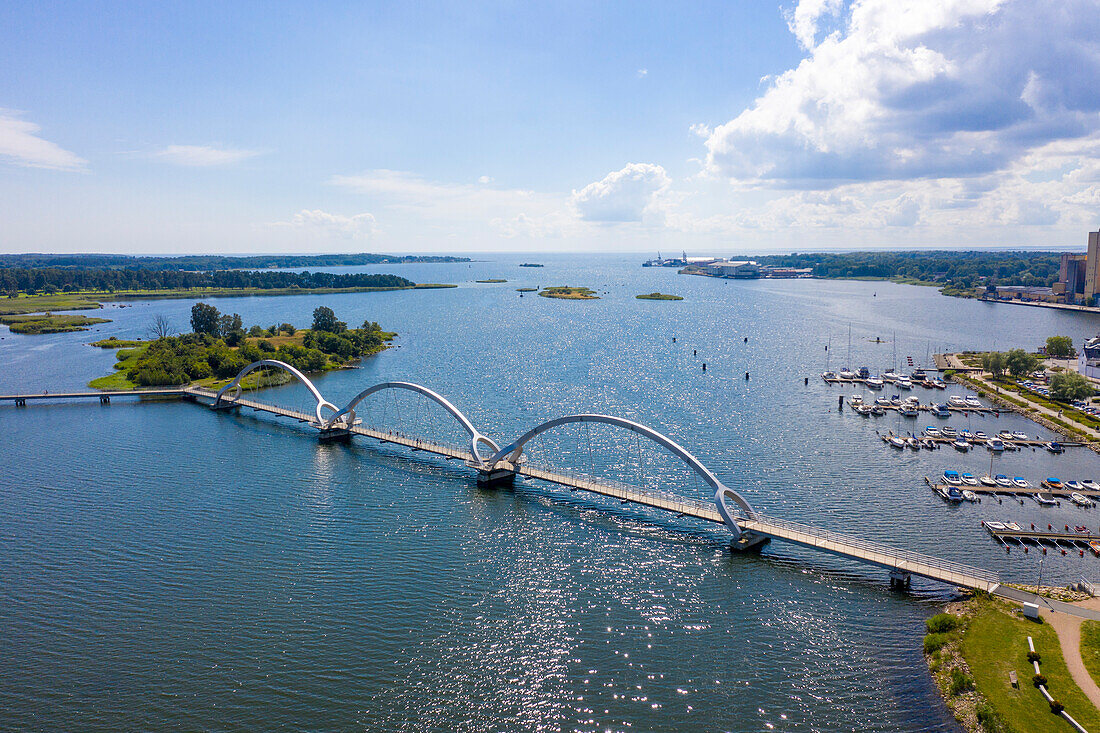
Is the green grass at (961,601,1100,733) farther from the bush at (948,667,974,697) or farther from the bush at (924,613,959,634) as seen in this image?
the bush at (924,613,959,634)

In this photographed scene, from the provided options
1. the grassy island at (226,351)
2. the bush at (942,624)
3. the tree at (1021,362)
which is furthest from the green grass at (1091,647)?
the grassy island at (226,351)

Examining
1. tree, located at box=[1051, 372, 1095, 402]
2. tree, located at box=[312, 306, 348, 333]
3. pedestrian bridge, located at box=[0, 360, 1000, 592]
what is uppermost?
tree, located at box=[312, 306, 348, 333]

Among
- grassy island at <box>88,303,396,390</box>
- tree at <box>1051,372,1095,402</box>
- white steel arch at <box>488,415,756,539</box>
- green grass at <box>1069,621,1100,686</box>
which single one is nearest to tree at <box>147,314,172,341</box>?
grassy island at <box>88,303,396,390</box>

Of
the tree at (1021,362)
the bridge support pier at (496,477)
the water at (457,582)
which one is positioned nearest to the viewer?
the water at (457,582)

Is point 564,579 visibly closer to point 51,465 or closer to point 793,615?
point 793,615

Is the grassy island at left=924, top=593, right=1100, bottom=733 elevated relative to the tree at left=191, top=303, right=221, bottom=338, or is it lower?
lower

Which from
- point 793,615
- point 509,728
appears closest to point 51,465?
point 509,728

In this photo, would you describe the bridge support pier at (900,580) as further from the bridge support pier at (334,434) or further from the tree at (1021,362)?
the tree at (1021,362)

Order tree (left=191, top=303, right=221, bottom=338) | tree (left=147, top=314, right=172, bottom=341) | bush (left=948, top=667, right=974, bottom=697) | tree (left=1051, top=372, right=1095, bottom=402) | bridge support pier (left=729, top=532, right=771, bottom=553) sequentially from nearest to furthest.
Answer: bush (left=948, top=667, right=974, bottom=697), bridge support pier (left=729, top=532, right=771, bottom=553), tree (left=1051, top=372, right=1095, bottom=402), tree (left=191, top=303, right=221, bottom=338), tree (left=147, top=314, right=172, bottom=341)
